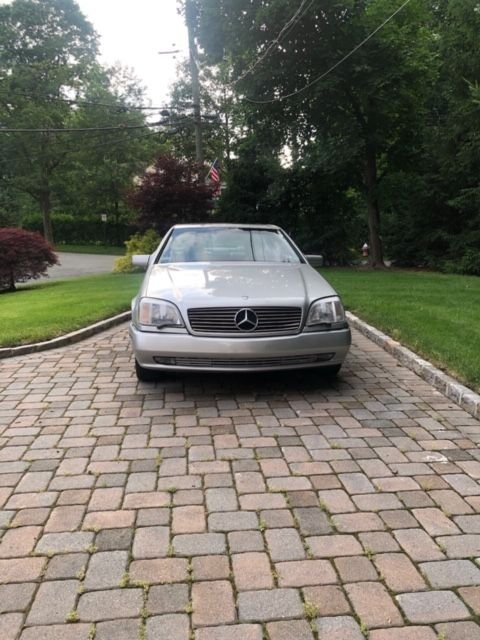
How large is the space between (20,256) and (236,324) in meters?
12.4

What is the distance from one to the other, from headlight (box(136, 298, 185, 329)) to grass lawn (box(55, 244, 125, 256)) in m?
31.5

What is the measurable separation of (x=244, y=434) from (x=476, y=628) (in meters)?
2.12

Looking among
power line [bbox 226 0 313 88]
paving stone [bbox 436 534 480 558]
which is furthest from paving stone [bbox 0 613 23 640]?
power line [bbox 226 0 313 88]

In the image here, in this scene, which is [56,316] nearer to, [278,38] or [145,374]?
[145,374]

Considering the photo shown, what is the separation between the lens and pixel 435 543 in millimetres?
2586

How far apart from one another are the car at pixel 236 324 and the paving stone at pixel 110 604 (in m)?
2.42

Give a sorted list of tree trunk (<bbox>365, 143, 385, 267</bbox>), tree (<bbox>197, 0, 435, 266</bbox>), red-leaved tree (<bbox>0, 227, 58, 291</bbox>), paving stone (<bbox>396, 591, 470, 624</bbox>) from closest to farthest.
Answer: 1. paving stone (<bbox>396, 591, 470, 624</bbox>)
2. red-leaved tree (<bbox>0, 227, 58, 291</bbox>)
3. tree (<bbox>197, 0, 435, 266</bbox>)
4. tree trunk (<bbox>365, 143, 385, 267</bbox>)

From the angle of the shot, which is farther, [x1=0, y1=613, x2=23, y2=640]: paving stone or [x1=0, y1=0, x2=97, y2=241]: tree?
[x1=0, y1=0, x2=97, y2=241]: tree

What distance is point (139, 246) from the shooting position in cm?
1898

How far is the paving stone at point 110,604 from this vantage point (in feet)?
6.91

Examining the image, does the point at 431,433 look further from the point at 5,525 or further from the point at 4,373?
the point at 4,373

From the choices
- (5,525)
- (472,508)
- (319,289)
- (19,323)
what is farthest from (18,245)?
(472,508)

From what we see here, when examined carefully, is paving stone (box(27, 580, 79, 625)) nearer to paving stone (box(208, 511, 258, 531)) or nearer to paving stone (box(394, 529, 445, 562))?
paving stone (box(208, 511, 258, 531))

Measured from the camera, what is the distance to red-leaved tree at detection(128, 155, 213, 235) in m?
18.0
